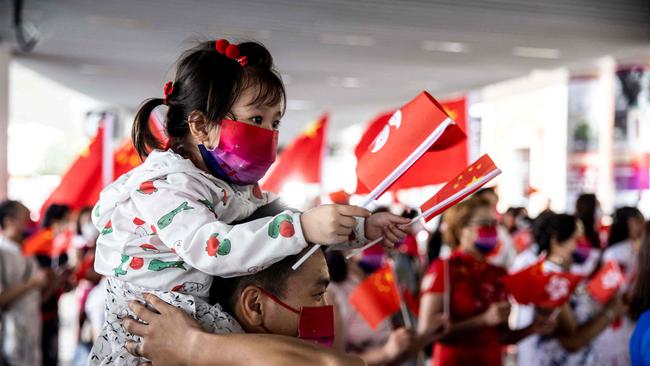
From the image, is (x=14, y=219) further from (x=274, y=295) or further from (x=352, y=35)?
(x=352, y=35)

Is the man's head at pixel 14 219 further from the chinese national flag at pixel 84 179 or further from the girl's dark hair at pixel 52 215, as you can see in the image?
the girl's dark hair at pixel 52 215

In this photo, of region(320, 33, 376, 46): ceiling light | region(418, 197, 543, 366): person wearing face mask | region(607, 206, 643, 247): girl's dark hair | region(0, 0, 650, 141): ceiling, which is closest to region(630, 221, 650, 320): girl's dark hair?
region(418, 197, 543, 366): person wearing face mask

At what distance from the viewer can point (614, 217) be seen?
20.4 feet

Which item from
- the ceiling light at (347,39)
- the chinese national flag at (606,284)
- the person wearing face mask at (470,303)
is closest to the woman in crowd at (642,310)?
the person wearing face mask at (470,303)

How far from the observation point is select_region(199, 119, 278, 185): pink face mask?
1725 mm

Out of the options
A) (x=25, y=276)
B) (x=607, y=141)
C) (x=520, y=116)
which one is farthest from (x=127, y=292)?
(x=520, y=116)

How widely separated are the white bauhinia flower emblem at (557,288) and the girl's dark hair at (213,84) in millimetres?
2371

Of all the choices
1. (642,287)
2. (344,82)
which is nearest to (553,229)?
(642,287)

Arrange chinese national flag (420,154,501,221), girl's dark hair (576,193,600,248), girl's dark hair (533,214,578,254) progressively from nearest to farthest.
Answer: chinese national flag (420,154,501,221), girl's dark hair (533,214,578,254), girl's dark hair (576,193,600,248)

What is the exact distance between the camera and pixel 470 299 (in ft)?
13.1

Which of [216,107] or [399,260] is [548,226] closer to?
[399,260]

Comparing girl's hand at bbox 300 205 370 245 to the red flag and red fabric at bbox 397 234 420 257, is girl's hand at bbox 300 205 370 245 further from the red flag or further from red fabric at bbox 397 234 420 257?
red fabric at bbox 397 234 420 257

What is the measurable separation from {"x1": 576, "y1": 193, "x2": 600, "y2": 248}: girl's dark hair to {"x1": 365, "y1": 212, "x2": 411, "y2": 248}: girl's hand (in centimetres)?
503

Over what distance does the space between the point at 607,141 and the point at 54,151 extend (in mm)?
19680
